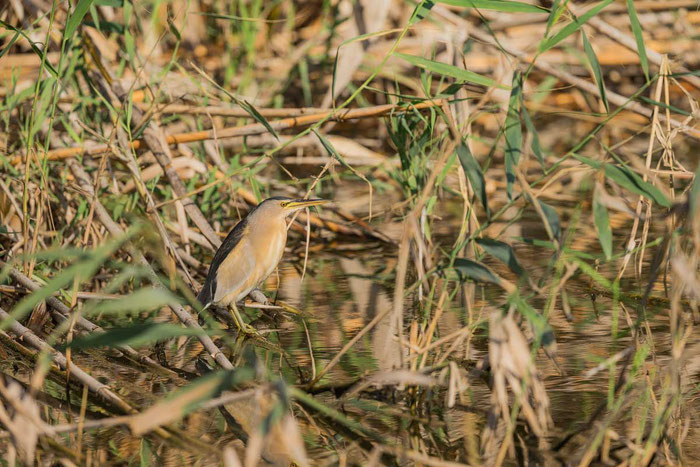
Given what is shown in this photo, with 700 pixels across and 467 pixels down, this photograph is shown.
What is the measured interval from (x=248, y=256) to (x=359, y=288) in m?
0.59

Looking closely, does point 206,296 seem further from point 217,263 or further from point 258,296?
point 258,296

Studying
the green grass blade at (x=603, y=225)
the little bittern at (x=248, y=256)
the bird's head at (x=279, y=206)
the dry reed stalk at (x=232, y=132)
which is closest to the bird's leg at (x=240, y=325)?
the little bittern at (x=248, y=256)

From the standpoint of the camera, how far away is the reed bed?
1.98 m

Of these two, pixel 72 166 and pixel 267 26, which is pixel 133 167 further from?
pixel 267 26

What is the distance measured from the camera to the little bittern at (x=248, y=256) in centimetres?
311

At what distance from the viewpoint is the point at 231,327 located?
10.7 ft

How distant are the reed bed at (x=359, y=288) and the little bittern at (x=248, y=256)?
14cm

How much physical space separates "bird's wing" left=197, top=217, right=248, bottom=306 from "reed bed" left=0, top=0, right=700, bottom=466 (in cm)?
14

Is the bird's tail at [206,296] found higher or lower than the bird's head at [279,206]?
lower

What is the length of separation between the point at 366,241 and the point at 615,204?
2299 mm

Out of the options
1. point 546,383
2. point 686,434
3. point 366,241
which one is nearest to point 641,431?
point 686,434

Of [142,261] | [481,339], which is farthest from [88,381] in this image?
[481,339]

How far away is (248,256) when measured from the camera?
126 inches

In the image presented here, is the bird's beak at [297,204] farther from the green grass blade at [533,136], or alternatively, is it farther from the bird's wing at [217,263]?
the green grass blade at [533,136]
